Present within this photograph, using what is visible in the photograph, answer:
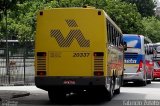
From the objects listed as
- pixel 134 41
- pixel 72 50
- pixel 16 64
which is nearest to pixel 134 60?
pixel 134 41

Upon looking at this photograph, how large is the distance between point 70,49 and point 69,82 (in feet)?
3.82

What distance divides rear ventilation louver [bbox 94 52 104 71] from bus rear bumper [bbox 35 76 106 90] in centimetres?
37

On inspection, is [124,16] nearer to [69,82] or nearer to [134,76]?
[134,76]

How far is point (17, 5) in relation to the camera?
22.5m

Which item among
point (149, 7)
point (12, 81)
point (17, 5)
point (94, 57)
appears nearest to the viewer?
point (94, 57)

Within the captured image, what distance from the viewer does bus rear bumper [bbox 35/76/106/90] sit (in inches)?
757

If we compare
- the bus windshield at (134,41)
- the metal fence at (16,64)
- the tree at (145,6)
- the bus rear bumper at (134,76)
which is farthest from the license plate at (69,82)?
the tree at (145,6)

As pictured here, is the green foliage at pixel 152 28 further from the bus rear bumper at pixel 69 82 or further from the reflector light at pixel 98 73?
the bus rear bumper at pixel 69 82

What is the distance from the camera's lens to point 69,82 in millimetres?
19391

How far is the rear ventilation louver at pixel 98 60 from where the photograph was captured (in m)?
19.4

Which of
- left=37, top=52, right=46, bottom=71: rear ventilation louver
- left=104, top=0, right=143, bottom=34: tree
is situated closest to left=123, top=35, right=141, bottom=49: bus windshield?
left=37, top=52, right=46, bottom=71: rear ventilation louver

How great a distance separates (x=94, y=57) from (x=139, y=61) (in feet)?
48.4

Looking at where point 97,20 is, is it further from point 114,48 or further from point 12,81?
point 12,81

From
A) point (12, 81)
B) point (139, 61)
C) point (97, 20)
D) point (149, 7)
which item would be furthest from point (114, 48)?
point (149, 7)
